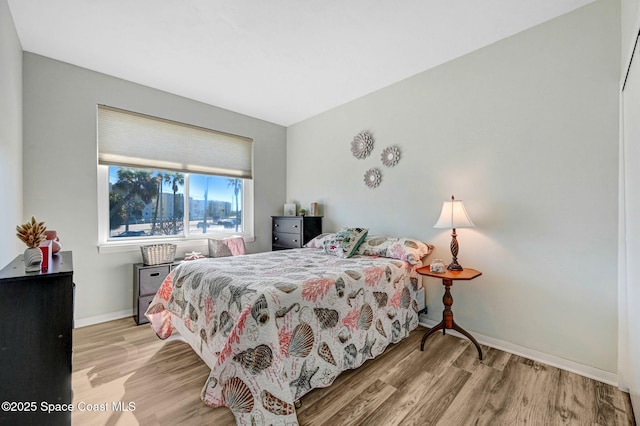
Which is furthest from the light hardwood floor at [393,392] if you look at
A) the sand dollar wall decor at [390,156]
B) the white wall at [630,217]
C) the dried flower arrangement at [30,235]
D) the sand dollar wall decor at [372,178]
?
the sand dollar wall decor at [390,156]

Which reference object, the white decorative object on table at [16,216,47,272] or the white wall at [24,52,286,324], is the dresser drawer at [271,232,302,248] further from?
the white decorative object on table at [16,216,47,272]

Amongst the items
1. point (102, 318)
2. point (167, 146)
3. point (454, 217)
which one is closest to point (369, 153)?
point (454, 217)

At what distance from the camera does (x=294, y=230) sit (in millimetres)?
3980

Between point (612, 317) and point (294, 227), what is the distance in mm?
A: 3243

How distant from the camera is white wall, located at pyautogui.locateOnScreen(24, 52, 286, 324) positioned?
8.66 feet

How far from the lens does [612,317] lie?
6.37ft

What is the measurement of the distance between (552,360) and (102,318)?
14.1 ft

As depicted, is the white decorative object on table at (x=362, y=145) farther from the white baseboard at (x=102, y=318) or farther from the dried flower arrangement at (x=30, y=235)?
the white baseboard at (x=102, y=318)

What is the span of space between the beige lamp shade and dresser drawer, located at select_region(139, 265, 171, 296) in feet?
9.86

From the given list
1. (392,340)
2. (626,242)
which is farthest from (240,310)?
(626,242)

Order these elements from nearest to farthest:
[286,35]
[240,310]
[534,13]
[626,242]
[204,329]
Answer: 1. [240,310]
2. [626,242]
3. [204,329]
4. [534,13]
5. [286,35]

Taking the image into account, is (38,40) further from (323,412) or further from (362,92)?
(323,412)

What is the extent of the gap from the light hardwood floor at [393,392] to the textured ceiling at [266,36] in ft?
8.94

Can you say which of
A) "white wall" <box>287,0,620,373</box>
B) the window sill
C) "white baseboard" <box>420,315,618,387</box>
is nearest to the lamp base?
"white wall" <box>287,0,620,373</box>
